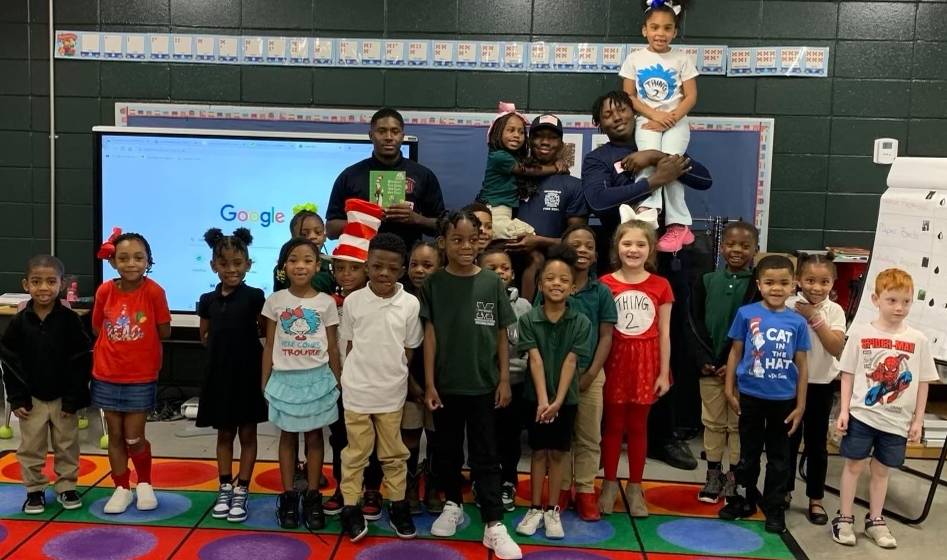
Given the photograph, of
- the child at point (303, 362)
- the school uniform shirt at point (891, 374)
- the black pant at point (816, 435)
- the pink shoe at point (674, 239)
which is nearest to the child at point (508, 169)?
the pink shoe at point (674, 239)

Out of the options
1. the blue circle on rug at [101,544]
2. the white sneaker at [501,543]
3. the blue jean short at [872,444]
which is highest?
the blue jean short at [872,444]

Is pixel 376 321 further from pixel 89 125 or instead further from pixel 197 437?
→ pixel 89 125

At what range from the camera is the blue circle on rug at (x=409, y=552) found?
2.81 meters

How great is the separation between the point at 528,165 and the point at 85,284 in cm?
295

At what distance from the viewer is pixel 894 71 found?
4.71 meters

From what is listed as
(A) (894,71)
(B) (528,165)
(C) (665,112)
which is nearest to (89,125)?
(B) (528,165)

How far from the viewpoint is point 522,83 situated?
4.79m

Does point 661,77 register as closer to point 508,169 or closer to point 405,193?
point 508,169

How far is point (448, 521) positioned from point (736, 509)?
1165 millimetres

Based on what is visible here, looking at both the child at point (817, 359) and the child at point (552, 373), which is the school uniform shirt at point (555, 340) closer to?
the child at point (552, 373)

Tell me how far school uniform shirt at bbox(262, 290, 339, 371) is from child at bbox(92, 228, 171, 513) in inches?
A: 20.1

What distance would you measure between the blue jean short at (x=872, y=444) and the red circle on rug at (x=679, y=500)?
606 millimetres

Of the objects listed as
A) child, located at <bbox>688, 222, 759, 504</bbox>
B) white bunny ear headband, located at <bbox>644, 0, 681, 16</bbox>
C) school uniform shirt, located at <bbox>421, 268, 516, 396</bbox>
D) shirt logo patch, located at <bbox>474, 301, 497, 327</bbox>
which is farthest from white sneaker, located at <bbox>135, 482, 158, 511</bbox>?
white bunny ear headband, located at <bbox>644, 0, 681, 16</bbox>

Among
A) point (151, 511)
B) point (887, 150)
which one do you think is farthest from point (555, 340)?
point (887, 150)
